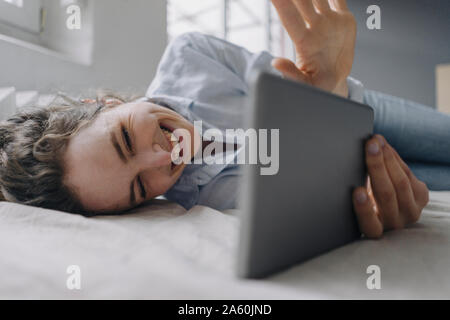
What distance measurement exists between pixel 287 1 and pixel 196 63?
20.0 inches

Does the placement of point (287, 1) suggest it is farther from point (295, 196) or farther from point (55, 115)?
point (55, 115)

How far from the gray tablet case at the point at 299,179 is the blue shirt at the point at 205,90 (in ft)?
1.27

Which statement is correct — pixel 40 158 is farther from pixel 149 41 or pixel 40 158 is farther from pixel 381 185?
pixel 149 41

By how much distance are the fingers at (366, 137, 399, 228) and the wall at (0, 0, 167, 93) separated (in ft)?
3.56

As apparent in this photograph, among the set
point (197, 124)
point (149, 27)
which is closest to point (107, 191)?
point (197, 124)

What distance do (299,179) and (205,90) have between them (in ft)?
2.32

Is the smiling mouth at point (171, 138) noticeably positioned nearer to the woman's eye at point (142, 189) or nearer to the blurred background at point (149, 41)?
the woman's eye at point (142, 189)

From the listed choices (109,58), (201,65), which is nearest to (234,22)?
(109,58)

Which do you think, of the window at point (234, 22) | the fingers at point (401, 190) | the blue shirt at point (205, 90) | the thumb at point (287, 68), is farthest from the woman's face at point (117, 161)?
the window at point (234, 22)

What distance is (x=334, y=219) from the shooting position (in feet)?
1.19

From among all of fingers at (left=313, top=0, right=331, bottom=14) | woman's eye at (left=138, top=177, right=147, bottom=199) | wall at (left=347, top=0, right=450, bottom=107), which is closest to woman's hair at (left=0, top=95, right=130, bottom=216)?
woman's eye at (left=138, top=177, right=147, bottom=199)

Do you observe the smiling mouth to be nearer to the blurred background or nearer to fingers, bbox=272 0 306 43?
fingers, bbox=272 0 306 43

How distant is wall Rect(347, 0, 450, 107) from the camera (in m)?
2.29

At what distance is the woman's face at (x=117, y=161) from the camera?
58 centimetres
